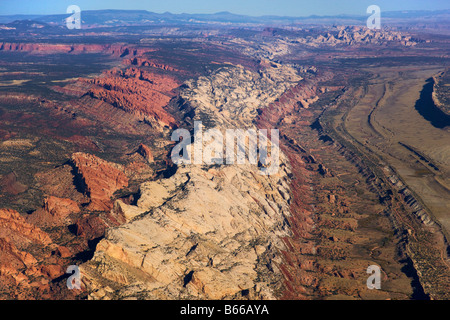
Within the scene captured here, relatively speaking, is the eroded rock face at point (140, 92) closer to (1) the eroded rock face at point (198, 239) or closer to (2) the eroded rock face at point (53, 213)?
(1) the eroded rock face at point (198, 239)

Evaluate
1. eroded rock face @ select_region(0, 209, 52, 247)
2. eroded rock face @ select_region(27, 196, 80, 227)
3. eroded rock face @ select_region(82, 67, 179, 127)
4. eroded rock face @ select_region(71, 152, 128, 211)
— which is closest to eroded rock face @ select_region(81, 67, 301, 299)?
eroded rock face @ select_region(71, 152, 128, 211)

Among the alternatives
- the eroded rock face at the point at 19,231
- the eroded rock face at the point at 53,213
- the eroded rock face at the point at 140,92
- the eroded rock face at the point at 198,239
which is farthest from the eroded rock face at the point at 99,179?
the eroded rock face at the point at 140,92

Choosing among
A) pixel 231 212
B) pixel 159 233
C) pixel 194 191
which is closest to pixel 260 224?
pixel 231 212

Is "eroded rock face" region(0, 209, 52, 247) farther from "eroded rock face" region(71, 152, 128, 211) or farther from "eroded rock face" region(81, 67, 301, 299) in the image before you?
"eroded rock face" region(71, 152, 128, 211)

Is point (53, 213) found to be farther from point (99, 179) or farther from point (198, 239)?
point (198, 239)

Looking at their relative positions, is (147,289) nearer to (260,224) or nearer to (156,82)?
(260,224)

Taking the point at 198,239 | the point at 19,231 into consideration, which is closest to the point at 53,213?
the point at 19,231
